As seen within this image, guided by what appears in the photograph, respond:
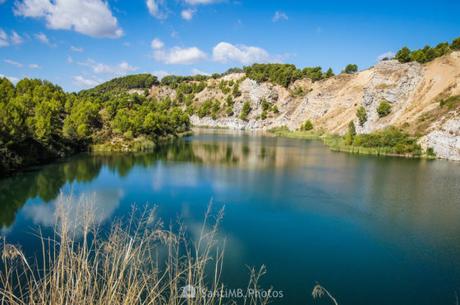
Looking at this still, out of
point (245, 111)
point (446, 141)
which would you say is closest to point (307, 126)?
point (245, 111)

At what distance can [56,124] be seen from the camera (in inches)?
1809

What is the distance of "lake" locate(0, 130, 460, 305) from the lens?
A: 44.2 feet

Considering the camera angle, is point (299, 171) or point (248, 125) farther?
point (248, 125)

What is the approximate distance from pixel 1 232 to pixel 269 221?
43.5ft

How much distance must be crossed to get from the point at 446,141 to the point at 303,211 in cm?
3168

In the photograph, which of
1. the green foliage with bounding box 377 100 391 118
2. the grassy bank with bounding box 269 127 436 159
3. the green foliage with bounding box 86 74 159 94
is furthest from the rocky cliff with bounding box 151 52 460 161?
the green foliage with bounding box 86 74 159 94

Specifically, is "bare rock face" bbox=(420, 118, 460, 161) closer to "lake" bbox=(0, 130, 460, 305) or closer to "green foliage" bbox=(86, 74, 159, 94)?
"lake" bbox=(0, 130, 460, 305)

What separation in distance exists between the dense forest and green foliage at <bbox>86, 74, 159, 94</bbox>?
66649 millimetres

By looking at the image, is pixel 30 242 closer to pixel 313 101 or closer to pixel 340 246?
pixel 340 246

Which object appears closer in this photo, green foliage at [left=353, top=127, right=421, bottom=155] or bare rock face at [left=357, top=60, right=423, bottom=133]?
green foliage at [left=353, top=127, right=421, bottom=155]

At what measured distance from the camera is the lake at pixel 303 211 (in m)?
13.5

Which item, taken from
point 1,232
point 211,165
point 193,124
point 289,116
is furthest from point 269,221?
point 193,124

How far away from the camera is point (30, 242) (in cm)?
1599

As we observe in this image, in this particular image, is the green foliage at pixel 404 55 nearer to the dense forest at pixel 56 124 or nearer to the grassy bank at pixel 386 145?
the grassy bank at pixel 386 145
